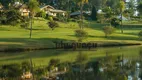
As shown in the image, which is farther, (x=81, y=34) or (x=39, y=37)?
(x=39, y=37)

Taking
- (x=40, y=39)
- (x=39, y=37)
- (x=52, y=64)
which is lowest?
(x=52, y=64)

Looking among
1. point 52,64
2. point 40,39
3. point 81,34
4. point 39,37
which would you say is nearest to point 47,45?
point 40,39

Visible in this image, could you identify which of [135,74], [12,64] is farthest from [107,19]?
[135,74]

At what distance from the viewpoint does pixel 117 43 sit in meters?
96.9

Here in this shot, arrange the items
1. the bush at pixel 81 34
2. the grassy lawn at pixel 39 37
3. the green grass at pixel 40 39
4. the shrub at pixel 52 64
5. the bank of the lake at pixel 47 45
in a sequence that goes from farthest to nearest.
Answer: the bush at pixel 81 34, the grassy lawn at pixel 39 37, the bank of the lake at pixel 47 45, the green grass at pixel 40 39, the shrub at pixel 52 64

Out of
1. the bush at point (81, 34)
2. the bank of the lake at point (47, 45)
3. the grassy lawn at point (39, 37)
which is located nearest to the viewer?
the bank of the lake at point (47, 45)

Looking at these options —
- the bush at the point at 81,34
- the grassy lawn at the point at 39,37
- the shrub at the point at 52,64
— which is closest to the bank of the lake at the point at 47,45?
the grassy lawn at the point at 39,37

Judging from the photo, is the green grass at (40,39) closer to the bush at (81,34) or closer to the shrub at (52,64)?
the shrub at (52,64)

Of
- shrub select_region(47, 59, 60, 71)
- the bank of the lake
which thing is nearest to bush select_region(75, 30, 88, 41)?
the bank of the lake

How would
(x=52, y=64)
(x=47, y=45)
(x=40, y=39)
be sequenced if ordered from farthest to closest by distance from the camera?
1. (x=40, y=39)
2. (x=47, y=45)
3. (x=52, y=64)

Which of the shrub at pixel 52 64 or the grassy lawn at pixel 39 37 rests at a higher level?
the grassy lawn at pixel 39 37

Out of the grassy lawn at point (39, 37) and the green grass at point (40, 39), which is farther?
the grassy lawn at point (39, 37)

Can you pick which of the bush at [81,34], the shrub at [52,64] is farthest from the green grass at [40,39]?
the bush at [81,34]

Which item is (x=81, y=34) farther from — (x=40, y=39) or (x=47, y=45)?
(x=47, y=45)
